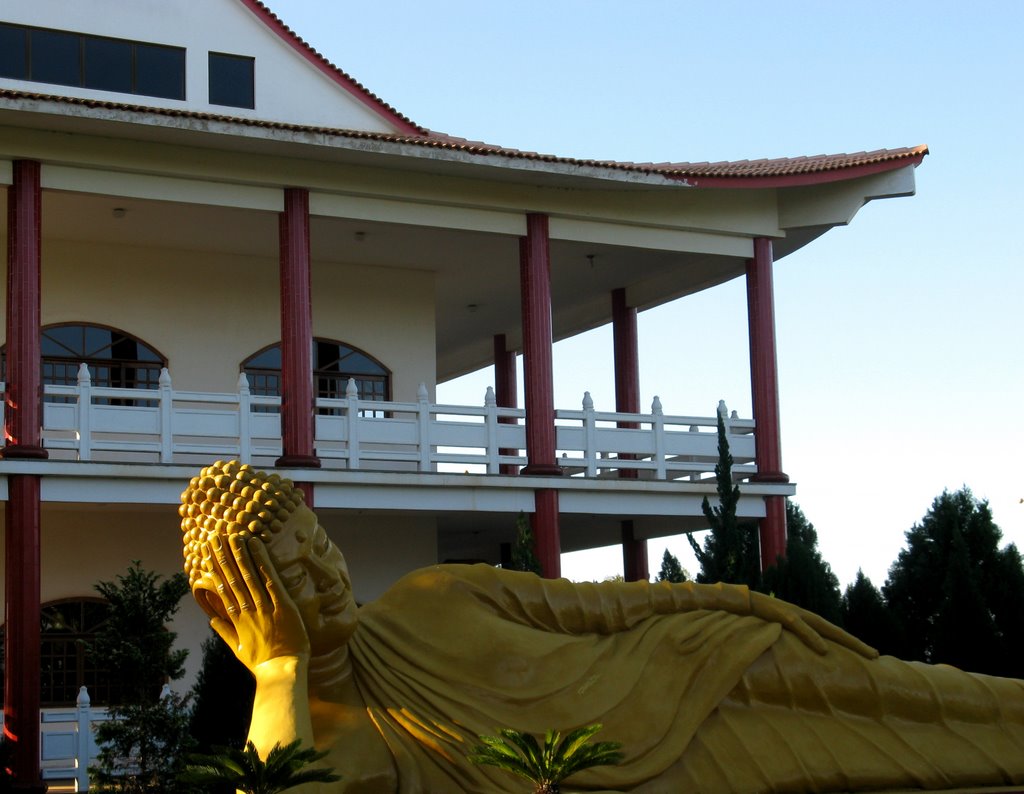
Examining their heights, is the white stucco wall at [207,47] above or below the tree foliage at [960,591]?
above

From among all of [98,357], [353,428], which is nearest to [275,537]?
[353,428]

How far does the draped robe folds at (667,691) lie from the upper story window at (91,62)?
11.1m

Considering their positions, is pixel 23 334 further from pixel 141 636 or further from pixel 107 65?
pixel 107 65

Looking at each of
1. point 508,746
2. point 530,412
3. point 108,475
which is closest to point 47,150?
point 108,475

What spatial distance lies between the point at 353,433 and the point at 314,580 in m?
8.80

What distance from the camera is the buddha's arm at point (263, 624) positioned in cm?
824

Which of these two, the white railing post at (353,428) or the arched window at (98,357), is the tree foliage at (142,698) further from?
the arched window at (98,357)

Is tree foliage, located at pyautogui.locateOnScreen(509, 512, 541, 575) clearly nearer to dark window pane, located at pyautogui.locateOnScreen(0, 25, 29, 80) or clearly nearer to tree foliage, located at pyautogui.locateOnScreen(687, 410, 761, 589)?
tree foliage, located at pyautogui.locateOnScreen(687, 410, 761, 589)

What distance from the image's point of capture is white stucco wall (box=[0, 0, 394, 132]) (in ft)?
60.0

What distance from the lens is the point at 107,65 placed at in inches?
728

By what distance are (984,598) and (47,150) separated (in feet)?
35.8

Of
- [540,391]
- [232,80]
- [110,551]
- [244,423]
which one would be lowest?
[110,551]

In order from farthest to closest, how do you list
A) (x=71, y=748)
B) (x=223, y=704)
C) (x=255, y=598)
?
→ (x=71, y=748) < (x=223, y=704) < (x=255, y=598)

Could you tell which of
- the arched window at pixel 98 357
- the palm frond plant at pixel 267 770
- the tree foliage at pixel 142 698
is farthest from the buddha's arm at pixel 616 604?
the arched window at pixel 98 357
